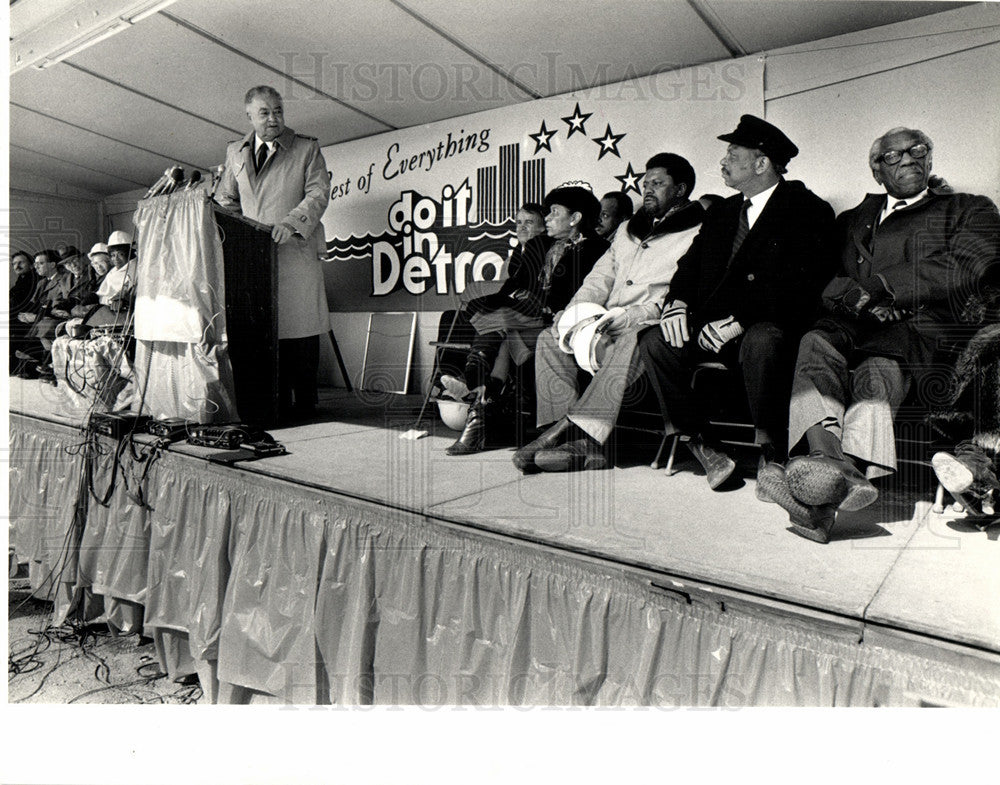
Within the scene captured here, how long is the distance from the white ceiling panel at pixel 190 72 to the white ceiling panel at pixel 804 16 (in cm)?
203

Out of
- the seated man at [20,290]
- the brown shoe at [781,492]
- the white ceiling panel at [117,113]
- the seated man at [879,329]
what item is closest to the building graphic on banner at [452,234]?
the white ceiling panel at [117,113]

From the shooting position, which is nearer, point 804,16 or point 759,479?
point 759,479

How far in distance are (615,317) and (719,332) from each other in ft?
1.39

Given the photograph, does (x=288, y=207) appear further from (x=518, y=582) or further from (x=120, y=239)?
(x=518, y=582)

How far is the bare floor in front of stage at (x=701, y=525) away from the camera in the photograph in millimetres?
1234

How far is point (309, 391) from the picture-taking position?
329 centimetres

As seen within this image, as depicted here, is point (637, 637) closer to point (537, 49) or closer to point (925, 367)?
point (925, 367)

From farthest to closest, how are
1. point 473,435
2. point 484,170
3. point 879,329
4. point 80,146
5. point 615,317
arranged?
point 80,146
point 484,170
point 473,435
point 615,317
point 879,329

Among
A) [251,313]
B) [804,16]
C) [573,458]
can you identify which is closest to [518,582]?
[573,458]

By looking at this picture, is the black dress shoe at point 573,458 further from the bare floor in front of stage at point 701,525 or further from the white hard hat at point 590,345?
the white hard hat at point 590,345

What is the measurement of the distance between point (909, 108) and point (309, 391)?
281cm

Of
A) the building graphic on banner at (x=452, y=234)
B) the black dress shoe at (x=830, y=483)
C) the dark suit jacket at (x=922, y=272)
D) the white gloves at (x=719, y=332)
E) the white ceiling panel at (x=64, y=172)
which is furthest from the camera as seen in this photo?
the white ceiling panel at (x=64, y=172)

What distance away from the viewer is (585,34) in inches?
106

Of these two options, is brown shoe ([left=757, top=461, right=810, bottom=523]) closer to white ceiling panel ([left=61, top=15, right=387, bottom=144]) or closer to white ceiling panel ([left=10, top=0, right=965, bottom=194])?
white ceiling panel ([left=10, top=0, right=965, bottom=194])
